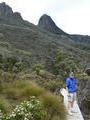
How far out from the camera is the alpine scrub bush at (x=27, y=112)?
651cm

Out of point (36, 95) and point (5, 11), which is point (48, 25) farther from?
point (36, 95)

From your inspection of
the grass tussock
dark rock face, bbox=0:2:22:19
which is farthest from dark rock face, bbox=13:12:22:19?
the grass tussock

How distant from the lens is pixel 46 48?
3034 inches

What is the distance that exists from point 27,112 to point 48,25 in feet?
471

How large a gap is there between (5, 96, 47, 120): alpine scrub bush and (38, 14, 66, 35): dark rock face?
13688 cm

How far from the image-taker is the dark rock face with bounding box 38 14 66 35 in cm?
14612

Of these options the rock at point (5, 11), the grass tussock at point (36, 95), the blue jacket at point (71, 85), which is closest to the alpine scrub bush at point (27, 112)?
the grass tussock at point (36, 95)

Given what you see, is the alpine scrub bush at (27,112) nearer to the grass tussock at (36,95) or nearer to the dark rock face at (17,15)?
the grass tussock at (36,95)

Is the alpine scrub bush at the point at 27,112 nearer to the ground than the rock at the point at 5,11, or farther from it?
nearer to the ground

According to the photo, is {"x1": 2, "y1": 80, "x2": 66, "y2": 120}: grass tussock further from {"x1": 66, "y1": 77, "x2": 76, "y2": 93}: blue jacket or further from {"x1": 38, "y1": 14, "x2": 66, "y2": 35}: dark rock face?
{"x1": 38, "y1": 14, "x2": 66, "y2": 35}: dark rock face

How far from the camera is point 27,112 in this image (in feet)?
22.4

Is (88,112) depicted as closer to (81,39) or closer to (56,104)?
(56,104)

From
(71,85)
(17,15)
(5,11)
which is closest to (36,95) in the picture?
(71,85)

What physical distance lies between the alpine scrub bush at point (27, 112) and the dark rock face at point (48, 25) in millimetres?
136876
